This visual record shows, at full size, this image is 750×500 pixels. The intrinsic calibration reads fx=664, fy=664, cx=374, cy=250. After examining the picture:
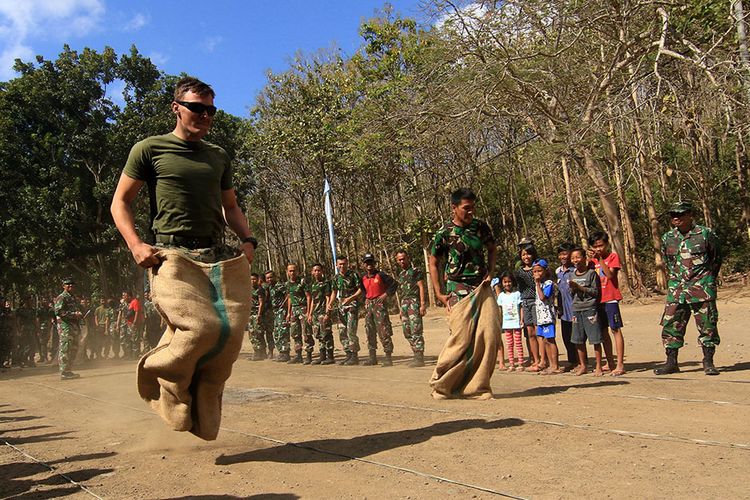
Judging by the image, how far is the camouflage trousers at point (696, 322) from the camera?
727 centimetres

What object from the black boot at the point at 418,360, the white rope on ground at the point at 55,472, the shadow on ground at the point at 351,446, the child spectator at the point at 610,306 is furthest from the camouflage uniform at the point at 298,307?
the shadow on ground at the point at 351,446

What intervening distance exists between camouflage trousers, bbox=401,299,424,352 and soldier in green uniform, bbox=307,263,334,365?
2057mm

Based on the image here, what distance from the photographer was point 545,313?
351 inches

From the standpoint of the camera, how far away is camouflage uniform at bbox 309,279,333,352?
12898 millimetres

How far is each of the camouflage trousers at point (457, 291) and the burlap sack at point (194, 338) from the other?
2.51 m

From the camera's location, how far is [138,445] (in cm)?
484

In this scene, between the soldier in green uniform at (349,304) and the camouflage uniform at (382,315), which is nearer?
Answer: the camouflage uniform at (382,315)

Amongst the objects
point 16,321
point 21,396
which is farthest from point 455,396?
point 16,321

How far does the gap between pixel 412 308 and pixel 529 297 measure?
2.47 meters

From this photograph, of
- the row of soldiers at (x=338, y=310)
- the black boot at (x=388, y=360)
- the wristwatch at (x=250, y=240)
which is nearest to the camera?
the wristwatch at (x=250, y=240)

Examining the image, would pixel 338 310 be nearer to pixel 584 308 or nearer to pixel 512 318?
pixel 512 318

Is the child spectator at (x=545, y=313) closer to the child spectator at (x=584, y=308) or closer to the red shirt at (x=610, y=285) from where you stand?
the child spectator at (x=584, y=308)

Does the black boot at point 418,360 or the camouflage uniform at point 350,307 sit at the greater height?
the camouflage uniform at point 350,307

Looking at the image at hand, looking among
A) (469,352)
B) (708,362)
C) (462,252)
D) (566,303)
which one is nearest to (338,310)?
(566,303)
